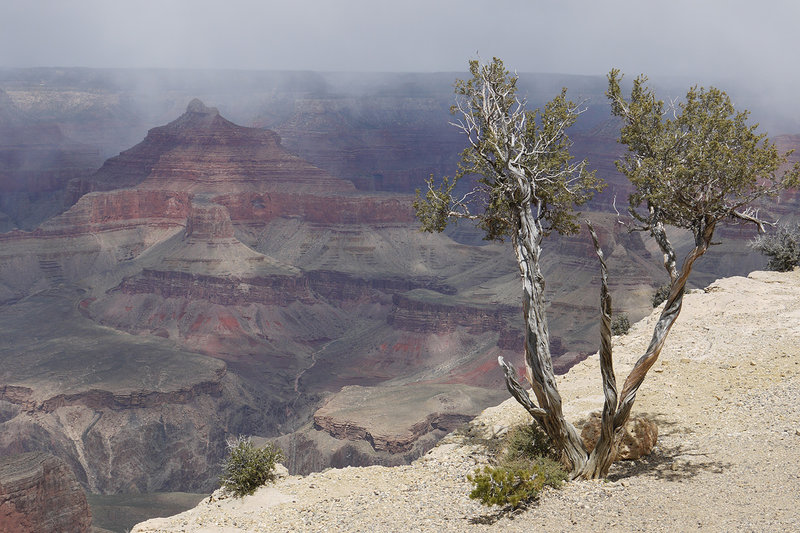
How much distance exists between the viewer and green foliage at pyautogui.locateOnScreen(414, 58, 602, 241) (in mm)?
20875

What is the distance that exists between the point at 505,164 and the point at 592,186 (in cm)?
295

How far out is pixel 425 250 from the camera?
17438 centimetres

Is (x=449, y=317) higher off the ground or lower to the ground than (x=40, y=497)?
lower

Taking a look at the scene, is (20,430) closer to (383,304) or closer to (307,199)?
(383,304)

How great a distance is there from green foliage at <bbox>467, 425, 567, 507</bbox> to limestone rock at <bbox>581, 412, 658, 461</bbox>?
0.91 metres

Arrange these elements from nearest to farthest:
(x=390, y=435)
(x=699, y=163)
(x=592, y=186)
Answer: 1. (x=699, y=163)
2. (x=592, y=186)
3. (x=390, y=435)

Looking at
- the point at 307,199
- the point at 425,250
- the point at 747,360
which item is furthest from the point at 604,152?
the point at 747,360

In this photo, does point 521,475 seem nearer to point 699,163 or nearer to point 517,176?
point 517,176

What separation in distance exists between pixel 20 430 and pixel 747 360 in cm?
8491

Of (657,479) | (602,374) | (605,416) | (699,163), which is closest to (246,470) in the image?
(605,416)

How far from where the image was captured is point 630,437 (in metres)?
19.0

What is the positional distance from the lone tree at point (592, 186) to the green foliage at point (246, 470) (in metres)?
6.31

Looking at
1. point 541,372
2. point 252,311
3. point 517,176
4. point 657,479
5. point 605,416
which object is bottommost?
point 252,311

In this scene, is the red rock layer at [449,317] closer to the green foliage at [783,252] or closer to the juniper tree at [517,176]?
the green foliage at [783,252]
